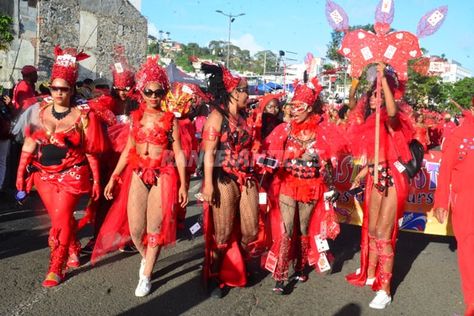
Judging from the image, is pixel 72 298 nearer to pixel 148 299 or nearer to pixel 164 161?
pixel 148 299

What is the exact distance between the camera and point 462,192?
3.60m

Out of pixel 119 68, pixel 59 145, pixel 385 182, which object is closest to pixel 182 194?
pixel 59 145

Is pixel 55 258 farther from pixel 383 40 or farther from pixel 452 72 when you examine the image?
pixel 452 72

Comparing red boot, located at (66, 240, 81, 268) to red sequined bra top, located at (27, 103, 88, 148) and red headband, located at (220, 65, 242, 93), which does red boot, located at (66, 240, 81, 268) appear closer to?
red sequined bra top, located at (27, 103, 88, 148)

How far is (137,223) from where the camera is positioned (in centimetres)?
418

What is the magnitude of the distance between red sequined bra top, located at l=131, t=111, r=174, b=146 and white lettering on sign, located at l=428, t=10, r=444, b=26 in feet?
7.57

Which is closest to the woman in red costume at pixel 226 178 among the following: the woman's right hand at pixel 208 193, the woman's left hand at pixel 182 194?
the woman's right hand at pixel 208 193

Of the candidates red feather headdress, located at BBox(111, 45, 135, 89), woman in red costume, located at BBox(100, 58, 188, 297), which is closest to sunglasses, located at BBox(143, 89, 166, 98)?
woman in red costume, located at BBox(100, 58, 188, 297)

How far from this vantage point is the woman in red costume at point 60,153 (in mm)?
4188

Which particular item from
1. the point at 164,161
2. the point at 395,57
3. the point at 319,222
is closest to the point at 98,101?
the point at 164,161

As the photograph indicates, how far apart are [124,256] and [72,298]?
47.2 inches

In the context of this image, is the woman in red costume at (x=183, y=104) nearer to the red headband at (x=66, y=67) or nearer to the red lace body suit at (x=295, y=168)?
the red lace body suit at (x=295, y=168)

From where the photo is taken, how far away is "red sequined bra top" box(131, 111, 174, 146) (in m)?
4.10

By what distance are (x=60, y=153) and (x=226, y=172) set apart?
1.58m
